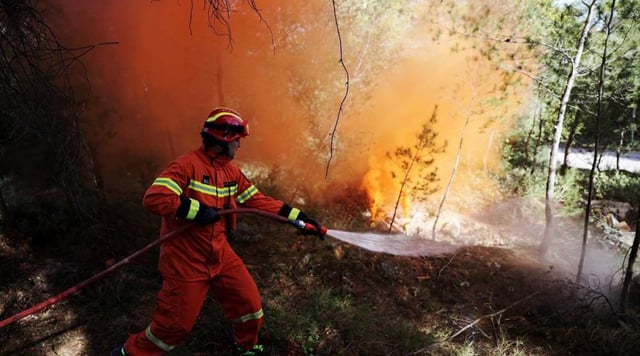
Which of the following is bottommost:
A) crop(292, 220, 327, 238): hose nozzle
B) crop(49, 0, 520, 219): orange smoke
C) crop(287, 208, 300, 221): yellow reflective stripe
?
crop(292, 220, 327, 238): hose nozzle

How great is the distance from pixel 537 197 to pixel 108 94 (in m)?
15.2

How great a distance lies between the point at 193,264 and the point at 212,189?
71 centimetres

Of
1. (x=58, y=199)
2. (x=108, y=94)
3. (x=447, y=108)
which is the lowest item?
(x=58, y=199)

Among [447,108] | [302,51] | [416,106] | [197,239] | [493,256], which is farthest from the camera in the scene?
[416,106]

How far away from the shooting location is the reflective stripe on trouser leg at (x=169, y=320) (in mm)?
2965

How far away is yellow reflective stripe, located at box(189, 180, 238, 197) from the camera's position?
303 centimetres

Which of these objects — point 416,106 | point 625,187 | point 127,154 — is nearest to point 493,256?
point 416,106

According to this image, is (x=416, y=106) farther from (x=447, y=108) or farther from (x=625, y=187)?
(x=625, y=187)

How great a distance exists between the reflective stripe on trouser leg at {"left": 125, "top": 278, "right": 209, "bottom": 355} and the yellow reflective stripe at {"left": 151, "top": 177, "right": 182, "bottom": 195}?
874 millimetres

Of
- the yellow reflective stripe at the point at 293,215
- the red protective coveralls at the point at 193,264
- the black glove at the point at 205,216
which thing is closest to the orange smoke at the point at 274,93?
the red protective coveralls at the point at 193,264

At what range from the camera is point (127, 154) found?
11.6 meters

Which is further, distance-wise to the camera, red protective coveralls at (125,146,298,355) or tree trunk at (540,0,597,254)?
tree trunk at (540,0,597,254)

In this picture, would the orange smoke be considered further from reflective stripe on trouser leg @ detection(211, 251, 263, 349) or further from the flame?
reflective stripe on trouser leg @ detection(211, 251, 263, 349)

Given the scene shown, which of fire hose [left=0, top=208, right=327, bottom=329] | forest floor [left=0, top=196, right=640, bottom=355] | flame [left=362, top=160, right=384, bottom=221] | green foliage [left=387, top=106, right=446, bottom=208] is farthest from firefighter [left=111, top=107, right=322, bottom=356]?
flame [left=362, top=160, right=384, bottom=221]
